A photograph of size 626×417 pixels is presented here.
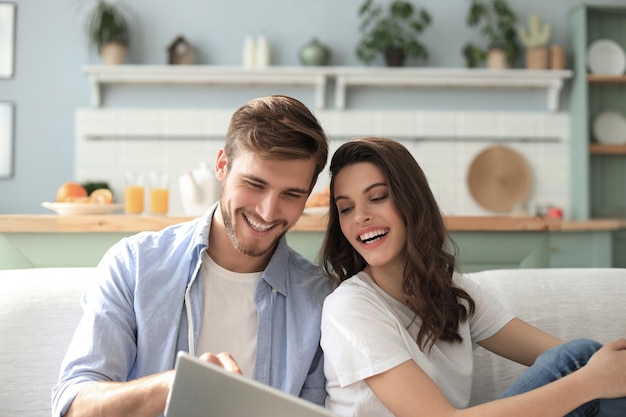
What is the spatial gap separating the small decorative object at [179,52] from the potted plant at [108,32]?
31cm

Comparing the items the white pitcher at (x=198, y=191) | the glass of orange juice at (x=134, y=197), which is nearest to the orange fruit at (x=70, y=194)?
the glass of orange juice at (x=134, y=197)

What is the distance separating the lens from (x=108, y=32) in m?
4.75

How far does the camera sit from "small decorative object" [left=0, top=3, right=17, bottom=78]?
190 inches

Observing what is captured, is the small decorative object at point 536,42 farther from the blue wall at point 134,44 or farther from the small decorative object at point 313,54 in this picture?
the small decorative object at point 313,54

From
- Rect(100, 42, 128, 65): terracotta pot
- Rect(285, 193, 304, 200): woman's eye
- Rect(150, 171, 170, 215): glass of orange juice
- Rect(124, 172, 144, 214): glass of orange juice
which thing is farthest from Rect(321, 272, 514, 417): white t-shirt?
Rect(100, 42, 128, 65): terracotta pot

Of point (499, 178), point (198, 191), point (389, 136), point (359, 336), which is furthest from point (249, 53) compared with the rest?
point (359, 336)

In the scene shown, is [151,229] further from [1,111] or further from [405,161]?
[1,111]

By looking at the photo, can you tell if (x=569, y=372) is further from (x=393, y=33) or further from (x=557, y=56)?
(x=557, y=56)

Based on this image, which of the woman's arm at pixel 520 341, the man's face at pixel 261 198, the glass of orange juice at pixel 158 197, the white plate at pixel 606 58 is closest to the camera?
the man's face at pixel 261 198

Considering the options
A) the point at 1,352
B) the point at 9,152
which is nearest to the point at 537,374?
the point at 1,352

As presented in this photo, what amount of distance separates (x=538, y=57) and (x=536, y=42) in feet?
0.37

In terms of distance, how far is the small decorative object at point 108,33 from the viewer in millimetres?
4727

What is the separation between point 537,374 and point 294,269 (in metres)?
0.59

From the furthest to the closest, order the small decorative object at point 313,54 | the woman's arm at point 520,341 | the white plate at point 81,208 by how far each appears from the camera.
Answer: the small decorative object at point 313,54 → the white plate at point 81,208 → the woman's arm at point 520,341
